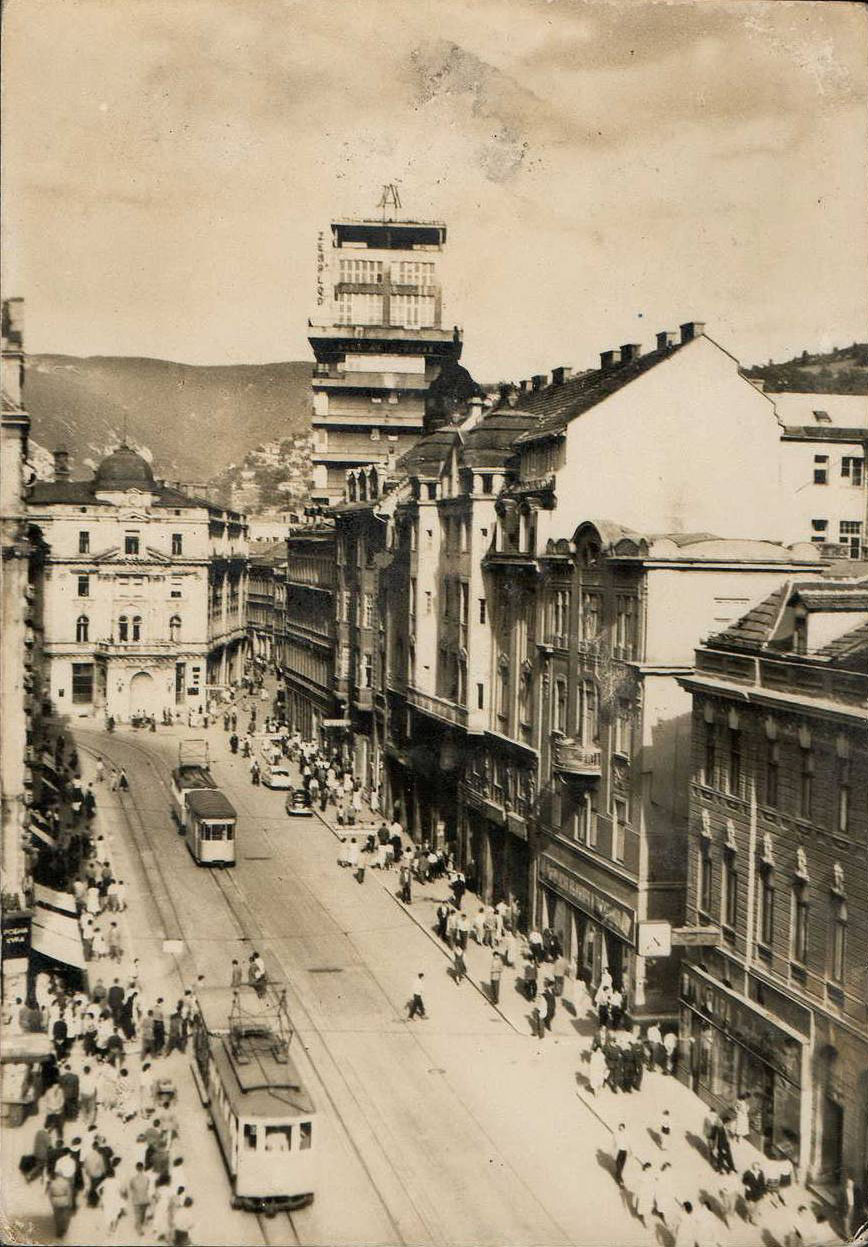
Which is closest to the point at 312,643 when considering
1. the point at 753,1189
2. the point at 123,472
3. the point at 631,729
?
the point at 123,472

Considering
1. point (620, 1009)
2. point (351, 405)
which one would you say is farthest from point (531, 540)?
point (620, 1009)

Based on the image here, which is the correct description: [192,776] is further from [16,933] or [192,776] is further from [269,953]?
[16,933]

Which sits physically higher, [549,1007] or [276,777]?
[276,777]

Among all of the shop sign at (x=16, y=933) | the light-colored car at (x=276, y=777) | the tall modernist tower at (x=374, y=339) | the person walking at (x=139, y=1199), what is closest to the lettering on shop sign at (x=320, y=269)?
the tall modernist tower at (x=374, y=339)

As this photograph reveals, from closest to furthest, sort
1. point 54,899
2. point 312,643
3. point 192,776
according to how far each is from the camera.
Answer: point 54,899
point 192,776
point 312,643

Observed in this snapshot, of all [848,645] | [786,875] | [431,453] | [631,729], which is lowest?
[786,875]

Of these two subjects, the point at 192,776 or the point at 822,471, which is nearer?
the point at 822,471

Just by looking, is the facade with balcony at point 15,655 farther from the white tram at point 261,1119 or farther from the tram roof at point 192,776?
the tram roof at point 192,776

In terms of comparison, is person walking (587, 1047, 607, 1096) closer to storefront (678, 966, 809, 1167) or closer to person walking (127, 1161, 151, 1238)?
storefront (678, 966, 809, 1167)
